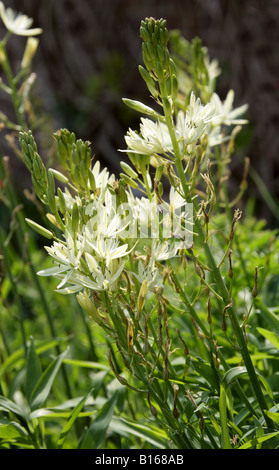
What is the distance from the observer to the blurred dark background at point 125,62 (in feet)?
11.5

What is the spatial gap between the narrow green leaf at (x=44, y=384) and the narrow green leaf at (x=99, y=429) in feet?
0.38

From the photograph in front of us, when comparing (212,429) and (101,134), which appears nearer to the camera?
(212,429)

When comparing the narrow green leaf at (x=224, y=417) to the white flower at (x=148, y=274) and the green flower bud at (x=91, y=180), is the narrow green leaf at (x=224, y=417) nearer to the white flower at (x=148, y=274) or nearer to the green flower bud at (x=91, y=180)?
the white flower at (x=148, y=274)

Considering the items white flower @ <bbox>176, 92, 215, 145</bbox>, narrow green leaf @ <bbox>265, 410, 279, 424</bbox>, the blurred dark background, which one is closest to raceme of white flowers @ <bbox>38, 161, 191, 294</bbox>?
white flower @ <bbox>176, 92, 215, 145</bbox>

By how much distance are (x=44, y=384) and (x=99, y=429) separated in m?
0.16

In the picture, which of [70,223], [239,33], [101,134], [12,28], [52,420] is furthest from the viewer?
[101,134]

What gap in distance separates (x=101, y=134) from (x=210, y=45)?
113 cm

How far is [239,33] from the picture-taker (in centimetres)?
360

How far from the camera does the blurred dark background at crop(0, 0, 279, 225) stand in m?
3.51

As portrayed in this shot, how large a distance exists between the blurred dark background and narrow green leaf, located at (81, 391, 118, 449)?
2.67m

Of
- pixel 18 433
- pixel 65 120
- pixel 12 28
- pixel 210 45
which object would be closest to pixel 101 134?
pixel 65 120

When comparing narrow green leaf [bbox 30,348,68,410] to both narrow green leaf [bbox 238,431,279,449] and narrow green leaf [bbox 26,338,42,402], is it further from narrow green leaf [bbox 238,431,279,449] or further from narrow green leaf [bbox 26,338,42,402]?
narrow green leaf [bbox 238,431,279,449]
